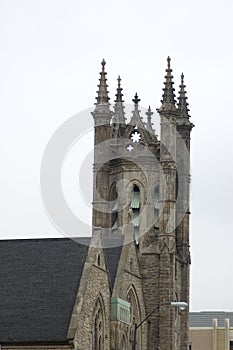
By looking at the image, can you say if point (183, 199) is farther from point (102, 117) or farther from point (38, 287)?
point (38, 287)

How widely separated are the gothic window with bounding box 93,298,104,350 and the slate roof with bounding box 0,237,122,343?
1.71 meters

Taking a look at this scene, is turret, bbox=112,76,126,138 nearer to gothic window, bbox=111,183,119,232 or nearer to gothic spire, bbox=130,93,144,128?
gothic spire, bbox=130,93,144,128

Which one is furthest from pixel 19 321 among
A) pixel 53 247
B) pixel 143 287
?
pixel 143 287

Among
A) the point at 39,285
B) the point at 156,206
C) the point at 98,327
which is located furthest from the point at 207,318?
the point at 39,285

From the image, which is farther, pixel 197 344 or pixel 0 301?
pixel 197 344

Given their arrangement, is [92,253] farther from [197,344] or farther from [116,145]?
[197,344]

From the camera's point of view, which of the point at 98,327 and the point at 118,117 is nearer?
the point at 98,327

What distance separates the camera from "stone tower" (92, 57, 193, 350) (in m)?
80.1

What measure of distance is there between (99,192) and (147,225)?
12.6 feet

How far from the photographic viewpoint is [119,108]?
281ft

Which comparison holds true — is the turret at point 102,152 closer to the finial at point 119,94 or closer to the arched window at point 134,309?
the finial at point 119,94

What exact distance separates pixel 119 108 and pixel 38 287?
83.0ft

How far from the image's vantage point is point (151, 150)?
83.0 metres

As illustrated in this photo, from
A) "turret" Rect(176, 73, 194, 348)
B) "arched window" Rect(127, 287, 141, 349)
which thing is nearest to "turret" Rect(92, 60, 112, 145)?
"turret" Rect(176, 73, 194, 348)
